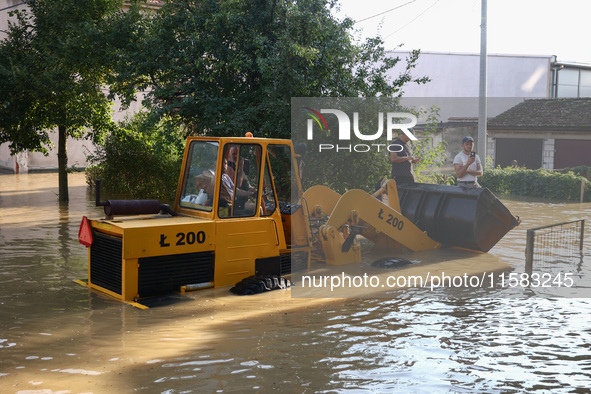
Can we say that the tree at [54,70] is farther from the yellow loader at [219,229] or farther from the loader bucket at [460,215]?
the loader bucket at [460,215]

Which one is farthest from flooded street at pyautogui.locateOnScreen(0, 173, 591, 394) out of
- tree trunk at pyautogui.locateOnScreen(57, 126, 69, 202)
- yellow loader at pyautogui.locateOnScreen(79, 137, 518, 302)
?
tree trunk at pyautogui.locateOnScreen(57, 126, 69, 202)

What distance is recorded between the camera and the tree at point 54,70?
50.5 feet

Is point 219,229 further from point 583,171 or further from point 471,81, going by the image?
point 471,81

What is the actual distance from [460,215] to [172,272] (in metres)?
5.74

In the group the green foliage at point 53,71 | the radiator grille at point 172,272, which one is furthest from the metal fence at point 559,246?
the green foliage at point 53,71

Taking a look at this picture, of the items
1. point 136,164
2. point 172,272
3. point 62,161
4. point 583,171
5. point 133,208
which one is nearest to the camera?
point 172,272

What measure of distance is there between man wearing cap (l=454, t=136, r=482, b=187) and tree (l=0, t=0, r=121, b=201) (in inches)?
324

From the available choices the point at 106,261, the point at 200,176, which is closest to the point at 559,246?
the point at 200,176

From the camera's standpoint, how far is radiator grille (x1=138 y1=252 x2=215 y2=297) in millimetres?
8500

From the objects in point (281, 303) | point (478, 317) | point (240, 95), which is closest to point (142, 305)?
point (281, 303)

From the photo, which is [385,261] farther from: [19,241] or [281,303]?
[19,241]

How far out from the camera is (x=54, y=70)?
51.3 feet

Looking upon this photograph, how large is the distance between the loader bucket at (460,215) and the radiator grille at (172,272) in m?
5.06

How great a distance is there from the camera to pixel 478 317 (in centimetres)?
801
